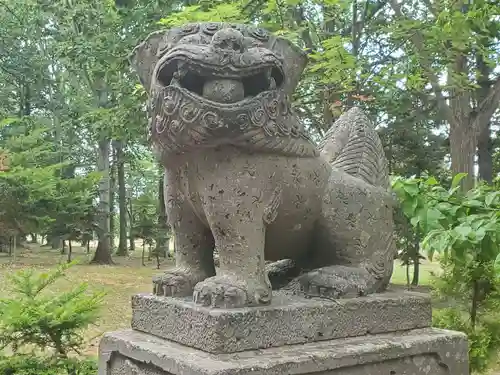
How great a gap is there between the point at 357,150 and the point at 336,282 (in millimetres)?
752

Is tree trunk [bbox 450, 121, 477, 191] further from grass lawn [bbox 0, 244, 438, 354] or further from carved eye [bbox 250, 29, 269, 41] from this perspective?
carved eye [bbox 250, 29, 269, 41]

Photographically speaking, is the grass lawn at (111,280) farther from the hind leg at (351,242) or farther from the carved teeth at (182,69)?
the carved teeth at (182,69)

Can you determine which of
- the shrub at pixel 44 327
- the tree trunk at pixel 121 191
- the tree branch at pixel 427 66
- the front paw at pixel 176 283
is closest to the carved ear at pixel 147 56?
the front paw at pixel 176 283

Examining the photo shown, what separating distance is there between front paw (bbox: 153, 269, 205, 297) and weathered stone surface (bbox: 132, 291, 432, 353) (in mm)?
38

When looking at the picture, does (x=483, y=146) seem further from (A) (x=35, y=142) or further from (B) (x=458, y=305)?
(A) (x=35, y=142)

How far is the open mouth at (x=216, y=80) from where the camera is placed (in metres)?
2.11

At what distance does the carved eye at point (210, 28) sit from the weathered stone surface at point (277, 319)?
0.98m

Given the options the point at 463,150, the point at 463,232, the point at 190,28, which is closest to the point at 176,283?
the point at 190,28

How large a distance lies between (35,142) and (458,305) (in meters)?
12.3

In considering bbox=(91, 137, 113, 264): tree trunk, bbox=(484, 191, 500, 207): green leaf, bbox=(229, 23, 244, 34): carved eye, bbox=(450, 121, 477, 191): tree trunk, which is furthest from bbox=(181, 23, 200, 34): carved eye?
bbox=(91, 137, 113, 264): tree trunk

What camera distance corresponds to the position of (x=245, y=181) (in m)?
2.21

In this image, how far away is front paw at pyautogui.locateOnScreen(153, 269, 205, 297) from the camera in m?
2.40

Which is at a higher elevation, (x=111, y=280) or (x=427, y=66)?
(x=427, y=66)

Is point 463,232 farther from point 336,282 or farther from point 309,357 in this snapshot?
point 309,357
